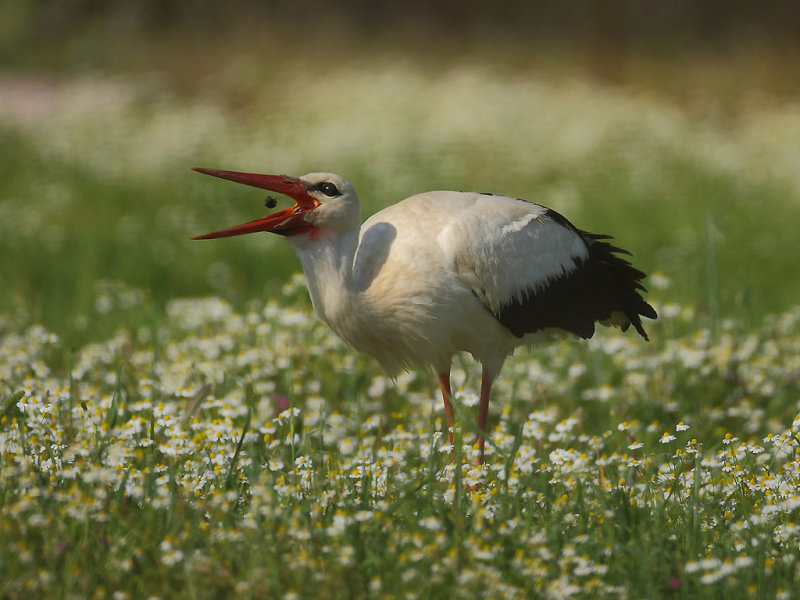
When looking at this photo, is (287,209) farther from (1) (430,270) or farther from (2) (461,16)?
(2) (461,16)

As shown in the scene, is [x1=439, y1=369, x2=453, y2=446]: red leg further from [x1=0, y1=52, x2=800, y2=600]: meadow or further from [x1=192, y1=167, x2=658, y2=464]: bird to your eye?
[x1=0, y1=52, x2=800, y2=600]: meadow

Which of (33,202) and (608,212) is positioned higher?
(608,212)

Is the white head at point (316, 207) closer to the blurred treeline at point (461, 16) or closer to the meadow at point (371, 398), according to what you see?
the meadow at point (371, 398)

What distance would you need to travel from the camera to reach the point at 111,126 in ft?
42.3

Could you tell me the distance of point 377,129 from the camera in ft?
40.8

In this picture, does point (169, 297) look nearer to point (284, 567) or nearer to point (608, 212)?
point (608, 212)

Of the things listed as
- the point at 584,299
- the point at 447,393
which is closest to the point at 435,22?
the point at 584,299

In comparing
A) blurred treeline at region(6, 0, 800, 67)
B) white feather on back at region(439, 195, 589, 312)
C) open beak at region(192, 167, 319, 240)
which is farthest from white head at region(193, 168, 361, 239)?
blurred treeline at region(6, 0, 800, 67)

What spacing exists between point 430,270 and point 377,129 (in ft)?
29.0

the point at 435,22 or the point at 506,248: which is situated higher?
the point at 506,248

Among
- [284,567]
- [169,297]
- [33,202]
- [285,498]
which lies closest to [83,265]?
[169,297]

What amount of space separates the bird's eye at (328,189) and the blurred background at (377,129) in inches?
80.0

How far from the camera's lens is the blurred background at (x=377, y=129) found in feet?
26.1

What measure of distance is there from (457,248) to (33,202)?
7258 millimetres
